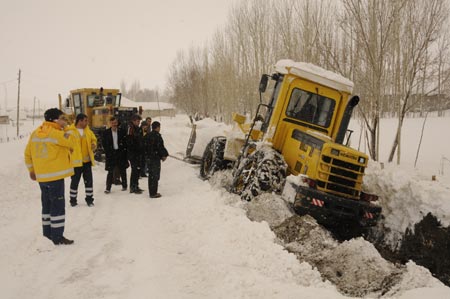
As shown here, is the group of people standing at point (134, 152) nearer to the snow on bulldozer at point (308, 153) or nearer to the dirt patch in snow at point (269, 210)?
the snow on bulldozer at point (308, 153)

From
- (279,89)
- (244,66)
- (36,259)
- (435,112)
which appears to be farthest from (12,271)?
(435,112)

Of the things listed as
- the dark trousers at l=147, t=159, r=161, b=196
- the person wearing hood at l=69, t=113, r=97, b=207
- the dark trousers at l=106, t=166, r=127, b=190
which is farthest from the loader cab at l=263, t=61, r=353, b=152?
the dark trousers at l=106, t=166, r=127, b=190

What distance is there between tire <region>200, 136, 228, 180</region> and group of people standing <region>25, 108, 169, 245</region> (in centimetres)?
173

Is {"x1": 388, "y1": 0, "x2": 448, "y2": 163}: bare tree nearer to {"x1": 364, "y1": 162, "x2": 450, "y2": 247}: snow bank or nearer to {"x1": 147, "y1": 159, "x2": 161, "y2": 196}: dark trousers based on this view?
{"x1": 364, "y1": 162, "x2": 450, "y2": 247}: snow bank

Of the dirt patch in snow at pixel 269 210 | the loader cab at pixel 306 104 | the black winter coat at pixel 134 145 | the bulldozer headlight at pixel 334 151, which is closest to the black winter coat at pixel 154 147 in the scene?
the black winter coat at pixel 134 145

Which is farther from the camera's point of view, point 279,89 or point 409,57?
point 409,57

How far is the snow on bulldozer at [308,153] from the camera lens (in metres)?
6.11

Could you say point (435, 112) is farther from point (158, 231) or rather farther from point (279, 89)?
point (158, 231)

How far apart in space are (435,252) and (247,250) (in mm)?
2974

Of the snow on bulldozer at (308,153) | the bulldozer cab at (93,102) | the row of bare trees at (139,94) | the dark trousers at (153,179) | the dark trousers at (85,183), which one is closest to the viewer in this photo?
the snow on bulldozer at (308,153)

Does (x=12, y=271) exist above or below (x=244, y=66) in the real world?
below

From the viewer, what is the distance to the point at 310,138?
22.2 feet

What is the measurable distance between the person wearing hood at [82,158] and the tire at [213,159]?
10.7ft

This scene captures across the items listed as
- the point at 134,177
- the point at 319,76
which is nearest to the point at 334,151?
the point at 319,76
